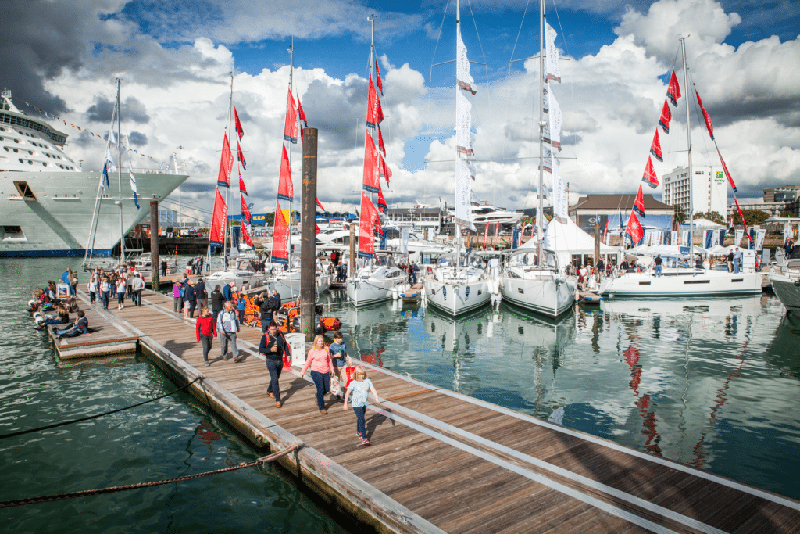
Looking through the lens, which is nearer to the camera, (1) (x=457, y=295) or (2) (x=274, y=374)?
(2) (x=274, y=374)

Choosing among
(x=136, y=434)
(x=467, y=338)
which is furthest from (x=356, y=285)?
(x=136, y=434)

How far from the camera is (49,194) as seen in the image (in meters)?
63.2

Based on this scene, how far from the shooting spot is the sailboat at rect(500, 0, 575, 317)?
85.8 ft

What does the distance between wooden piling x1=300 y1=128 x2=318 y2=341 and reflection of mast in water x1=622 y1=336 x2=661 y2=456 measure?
10.1m

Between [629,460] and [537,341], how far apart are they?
14.2m

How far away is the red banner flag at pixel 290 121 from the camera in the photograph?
25469mm

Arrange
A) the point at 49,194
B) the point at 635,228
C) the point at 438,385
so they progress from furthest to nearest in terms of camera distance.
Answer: the point at 49,194
the point at 635,228
the point at 438,385

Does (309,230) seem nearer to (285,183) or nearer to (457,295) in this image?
(285,183)

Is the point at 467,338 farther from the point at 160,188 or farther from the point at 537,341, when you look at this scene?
the point at 160,188

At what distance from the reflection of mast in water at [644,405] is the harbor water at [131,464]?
6.98 m

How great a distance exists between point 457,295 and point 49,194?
65451 mm

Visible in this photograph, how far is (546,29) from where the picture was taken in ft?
91.5

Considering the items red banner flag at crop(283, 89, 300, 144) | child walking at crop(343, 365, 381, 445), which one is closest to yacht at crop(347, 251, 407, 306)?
red banner flag at crop(283, 89, 300, 144)

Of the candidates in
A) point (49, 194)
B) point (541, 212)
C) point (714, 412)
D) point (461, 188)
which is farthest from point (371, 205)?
point (49, 194)
